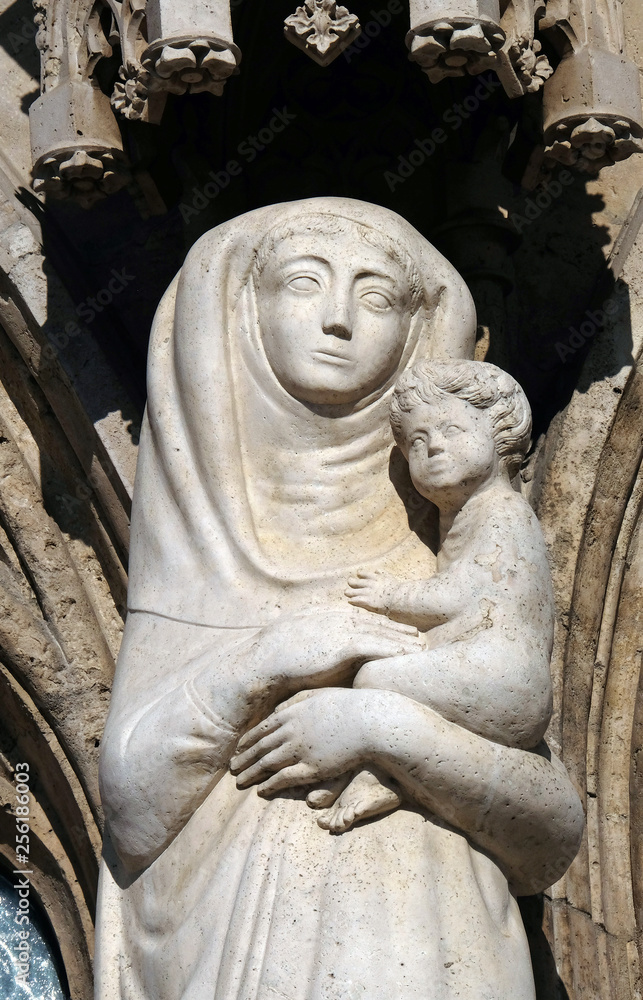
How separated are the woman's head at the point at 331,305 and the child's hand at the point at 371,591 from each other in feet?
1.45

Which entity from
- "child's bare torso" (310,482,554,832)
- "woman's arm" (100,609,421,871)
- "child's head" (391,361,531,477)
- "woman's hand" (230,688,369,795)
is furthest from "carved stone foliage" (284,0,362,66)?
"woman's hand" (230,688,369,795)

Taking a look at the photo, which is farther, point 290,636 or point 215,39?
point 215,39

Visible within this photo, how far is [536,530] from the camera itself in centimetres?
410

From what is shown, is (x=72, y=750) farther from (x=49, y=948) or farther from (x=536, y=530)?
(x=536, y=530)

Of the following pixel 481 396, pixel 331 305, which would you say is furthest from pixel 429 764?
pixel 331 305

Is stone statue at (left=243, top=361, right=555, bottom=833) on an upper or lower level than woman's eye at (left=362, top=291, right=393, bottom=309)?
lower

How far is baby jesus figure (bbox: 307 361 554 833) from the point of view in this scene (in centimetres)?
383

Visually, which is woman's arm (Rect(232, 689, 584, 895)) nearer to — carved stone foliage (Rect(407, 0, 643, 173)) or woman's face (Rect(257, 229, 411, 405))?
woman's face (Rect(257, 229, 411, 405))

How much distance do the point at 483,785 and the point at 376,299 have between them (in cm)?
115

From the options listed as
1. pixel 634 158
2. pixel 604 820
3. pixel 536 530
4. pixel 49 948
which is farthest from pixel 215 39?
pixel 49 948

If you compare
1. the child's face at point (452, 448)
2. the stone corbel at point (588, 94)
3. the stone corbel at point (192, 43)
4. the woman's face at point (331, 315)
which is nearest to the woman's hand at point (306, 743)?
the child's face at point (452, 448)

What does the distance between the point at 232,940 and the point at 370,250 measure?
61.2 inches

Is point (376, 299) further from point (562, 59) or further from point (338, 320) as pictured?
point (562, 59)

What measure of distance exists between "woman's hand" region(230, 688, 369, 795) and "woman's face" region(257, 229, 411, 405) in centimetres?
74
